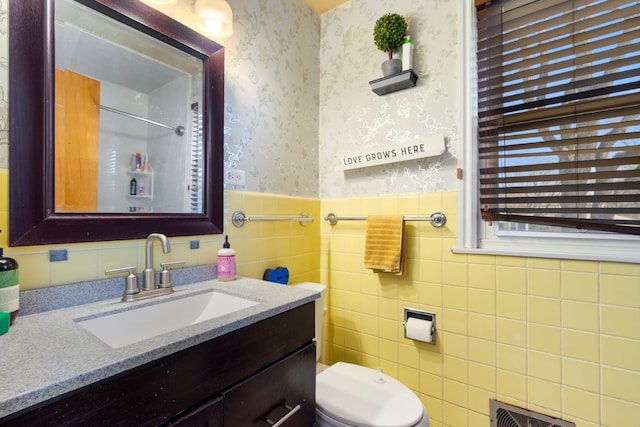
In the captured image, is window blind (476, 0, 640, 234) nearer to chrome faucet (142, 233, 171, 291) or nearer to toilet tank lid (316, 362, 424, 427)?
toilet tank lid (316, 362, 424, 427)

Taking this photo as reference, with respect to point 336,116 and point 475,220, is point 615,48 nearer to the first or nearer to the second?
point 475,220

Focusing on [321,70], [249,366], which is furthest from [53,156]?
[321,70]

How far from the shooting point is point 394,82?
4.87 ft

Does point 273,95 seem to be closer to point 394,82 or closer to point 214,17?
point 214,17

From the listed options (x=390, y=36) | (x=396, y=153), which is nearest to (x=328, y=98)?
(x=390, y=36)

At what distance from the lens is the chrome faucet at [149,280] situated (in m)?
0.94

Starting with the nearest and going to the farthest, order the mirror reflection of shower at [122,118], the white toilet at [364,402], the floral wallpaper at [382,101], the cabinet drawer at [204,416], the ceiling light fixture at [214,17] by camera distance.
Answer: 1. the cabinet drawer at [204,416]
2. the mirror reflection of shower at [122,118]
3. the white toilet at [364,402]
4. the ceiling light fixture at [214,17]
5. the floral wallpaper at [382,101]

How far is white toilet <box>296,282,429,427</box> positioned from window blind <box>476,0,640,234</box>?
842mm

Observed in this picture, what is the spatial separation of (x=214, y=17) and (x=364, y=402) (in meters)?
1.59

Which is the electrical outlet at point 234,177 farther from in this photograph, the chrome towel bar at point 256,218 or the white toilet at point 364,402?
the white toilet at point 364,402

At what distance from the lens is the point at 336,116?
1790 millimetres

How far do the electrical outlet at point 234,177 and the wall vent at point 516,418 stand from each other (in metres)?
1.46

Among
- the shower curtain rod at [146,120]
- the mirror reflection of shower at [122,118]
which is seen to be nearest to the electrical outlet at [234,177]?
the mirror reflection of shower at [122,118]

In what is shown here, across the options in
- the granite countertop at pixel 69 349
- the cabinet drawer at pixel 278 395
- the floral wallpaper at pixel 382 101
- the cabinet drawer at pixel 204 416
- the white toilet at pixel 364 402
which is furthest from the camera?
the floral wallpaper at pixel 382 101
